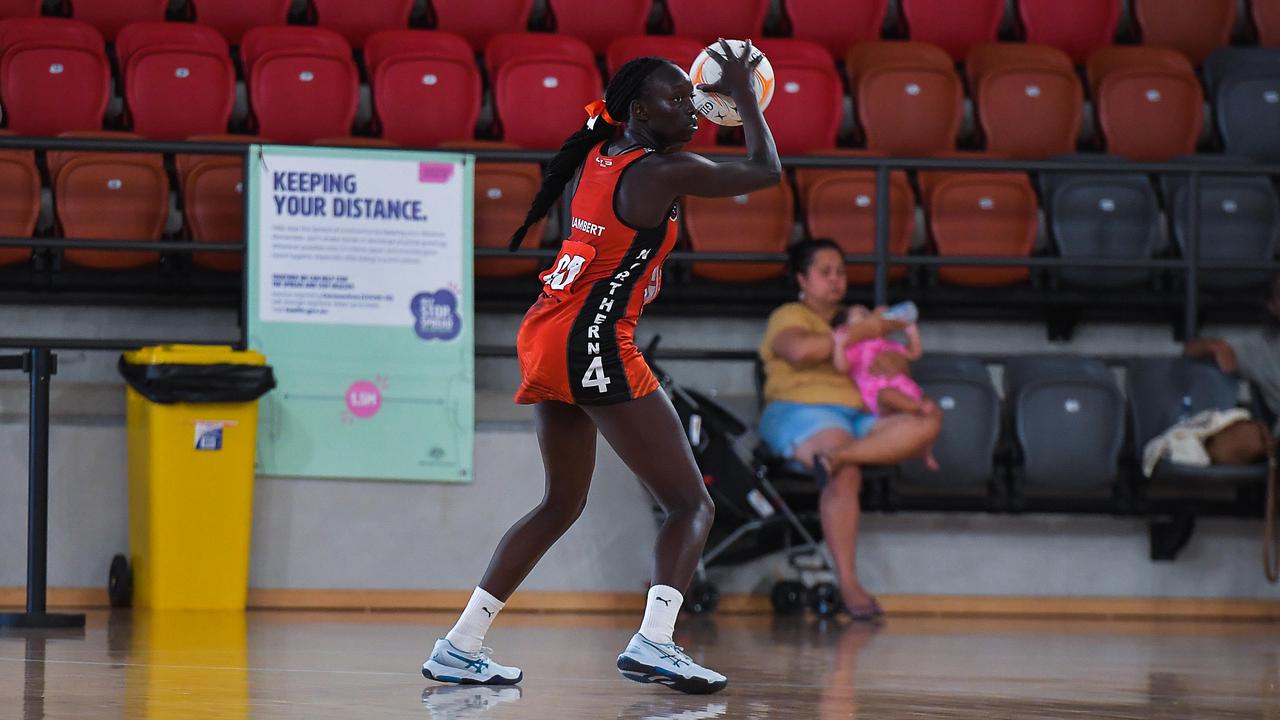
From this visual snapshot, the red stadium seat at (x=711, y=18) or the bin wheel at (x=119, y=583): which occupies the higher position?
the red stadium seat at (x=711, y=18)

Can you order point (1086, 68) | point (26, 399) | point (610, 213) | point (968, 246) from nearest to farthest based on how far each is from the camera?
point (610, 213), point (26, 399), point (968, 246), point (1086, 68)

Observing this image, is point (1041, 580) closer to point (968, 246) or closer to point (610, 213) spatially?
point (968, 246)

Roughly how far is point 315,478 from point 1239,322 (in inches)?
178

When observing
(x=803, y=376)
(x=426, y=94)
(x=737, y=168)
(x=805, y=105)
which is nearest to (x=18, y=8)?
(x=426, y=94)

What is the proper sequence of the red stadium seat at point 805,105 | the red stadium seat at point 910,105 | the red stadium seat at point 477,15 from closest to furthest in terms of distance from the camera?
the red stadium seat at point 805,105 < the red stadium seat at point 910,105 < the red stadium seat at point 477,15

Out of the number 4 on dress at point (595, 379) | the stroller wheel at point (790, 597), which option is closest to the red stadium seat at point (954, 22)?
the stroller wheel at point (790, 597)

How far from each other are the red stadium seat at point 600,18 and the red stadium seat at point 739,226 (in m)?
1.72

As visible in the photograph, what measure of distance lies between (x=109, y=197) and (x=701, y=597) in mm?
3180

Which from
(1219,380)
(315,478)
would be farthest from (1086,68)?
(315,478)

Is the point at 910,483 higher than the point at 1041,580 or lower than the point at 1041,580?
higher

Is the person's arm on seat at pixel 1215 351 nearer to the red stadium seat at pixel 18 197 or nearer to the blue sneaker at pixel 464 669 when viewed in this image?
the blue sneaker at pixel 464 669

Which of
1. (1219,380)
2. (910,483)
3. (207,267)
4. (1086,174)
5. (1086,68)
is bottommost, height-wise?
(910,483)

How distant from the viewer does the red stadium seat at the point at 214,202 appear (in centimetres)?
731

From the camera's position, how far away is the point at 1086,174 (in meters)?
7.86
